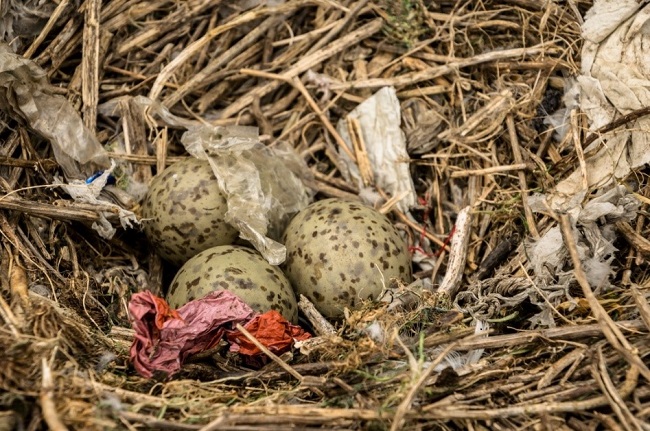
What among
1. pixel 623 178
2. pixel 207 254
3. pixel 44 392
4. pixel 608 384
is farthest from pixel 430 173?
pixel 44 392

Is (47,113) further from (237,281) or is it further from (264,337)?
(264,337)

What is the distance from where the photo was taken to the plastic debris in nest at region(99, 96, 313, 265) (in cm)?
269

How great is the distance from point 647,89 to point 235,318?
172cm

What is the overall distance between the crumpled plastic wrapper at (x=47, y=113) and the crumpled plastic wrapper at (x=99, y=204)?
4.6 inches

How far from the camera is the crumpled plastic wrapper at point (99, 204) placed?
2.68 metres

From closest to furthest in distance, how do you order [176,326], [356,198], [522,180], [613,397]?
[613,397], [176,326], [522,180], [356,198]

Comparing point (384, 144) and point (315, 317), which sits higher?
point (384, 144)

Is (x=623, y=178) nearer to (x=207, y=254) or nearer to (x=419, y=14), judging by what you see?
(x=419, y=14)

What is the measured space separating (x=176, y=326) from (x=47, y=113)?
1.18 metres

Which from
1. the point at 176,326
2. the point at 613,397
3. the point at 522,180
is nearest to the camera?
the point at 613,397

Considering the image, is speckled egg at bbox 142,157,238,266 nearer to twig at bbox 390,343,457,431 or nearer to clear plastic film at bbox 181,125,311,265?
clear plastic film at bbox 181,125,311,265

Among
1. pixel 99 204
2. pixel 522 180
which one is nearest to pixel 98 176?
pixel 99 204

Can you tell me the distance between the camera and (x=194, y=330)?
7.20 feet

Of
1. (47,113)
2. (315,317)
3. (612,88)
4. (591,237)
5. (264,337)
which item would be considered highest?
(47,113)
